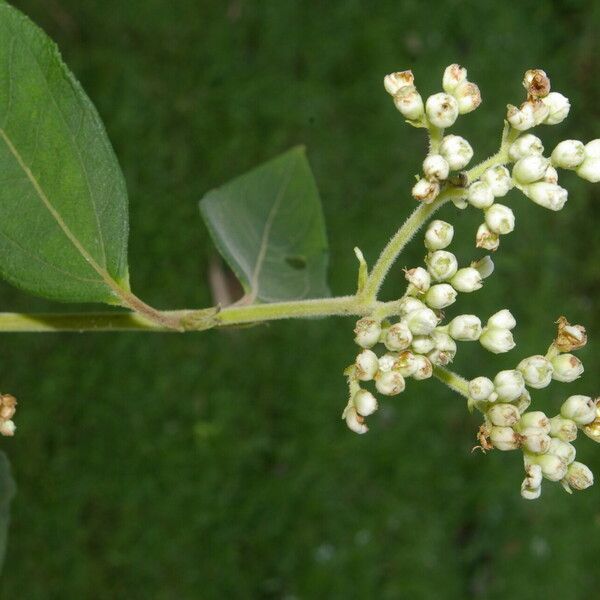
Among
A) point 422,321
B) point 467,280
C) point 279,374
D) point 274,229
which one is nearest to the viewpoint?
point 422,321

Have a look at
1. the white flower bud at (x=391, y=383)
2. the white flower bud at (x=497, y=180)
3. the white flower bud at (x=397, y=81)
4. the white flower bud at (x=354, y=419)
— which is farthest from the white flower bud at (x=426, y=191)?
the white flower bud at (x=354, y=419)

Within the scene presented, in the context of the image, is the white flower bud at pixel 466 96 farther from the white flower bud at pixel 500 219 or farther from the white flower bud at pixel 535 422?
the white flower bud at pixel 535 422

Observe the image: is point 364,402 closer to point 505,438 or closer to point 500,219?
point 505,438

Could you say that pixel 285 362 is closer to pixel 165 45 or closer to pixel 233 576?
pixel 233 576

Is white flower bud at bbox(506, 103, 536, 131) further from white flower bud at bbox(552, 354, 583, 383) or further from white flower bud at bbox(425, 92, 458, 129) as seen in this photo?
white flower bud at bbox(552, 354, 583, 383)

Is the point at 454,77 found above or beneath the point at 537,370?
above

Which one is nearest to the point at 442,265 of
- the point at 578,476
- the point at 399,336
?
the point at 399,336

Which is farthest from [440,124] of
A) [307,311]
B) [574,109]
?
[574,109]
